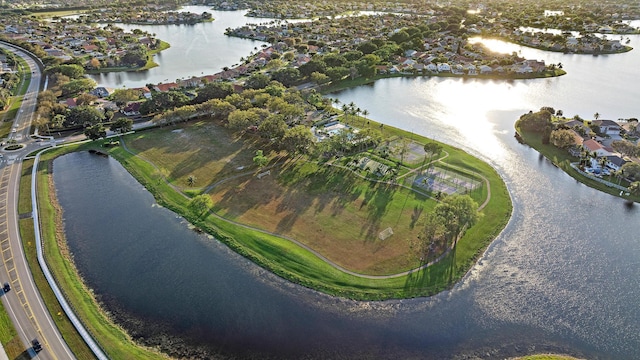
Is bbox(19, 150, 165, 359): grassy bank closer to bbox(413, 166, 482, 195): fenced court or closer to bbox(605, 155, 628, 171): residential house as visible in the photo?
bbox(413, 166, 482, 195): fenced court

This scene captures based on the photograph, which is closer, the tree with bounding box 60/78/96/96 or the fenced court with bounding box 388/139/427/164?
the fenced court with bounding box 388/139/427/164

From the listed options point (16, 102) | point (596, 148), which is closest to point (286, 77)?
point (16, 102)

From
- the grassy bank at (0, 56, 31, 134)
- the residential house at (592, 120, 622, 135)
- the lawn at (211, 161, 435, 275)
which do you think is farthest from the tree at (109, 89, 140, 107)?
the residential house at (592, 120, 622, 135)

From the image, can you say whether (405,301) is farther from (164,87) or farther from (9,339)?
(164,87)

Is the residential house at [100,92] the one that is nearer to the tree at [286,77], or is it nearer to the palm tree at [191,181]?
the tree at [286,77]

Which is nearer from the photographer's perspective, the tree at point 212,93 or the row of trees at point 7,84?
the tree at point 212,93

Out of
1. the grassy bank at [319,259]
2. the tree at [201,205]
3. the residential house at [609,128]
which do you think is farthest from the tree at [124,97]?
the residential house at [609,128]

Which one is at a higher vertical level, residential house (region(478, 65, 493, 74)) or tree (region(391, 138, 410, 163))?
residential house (region(478, 65, 493, 74))

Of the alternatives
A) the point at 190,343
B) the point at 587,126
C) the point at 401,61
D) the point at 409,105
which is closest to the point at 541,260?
the point at 190,343
